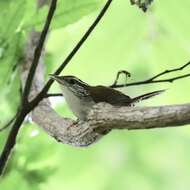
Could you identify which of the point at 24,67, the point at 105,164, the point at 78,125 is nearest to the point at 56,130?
the point at 78,125

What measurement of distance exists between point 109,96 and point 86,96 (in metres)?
0.05

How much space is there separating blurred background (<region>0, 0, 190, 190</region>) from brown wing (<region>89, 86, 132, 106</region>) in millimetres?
158

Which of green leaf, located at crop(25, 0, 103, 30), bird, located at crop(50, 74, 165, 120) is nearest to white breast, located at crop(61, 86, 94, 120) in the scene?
bird, located at crop(50, 74, 165, 120)

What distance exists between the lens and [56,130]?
1.24 metres

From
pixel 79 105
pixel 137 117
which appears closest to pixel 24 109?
pixel 79 105

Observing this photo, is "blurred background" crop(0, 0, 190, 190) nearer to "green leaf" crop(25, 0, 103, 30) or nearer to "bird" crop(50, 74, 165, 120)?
"green leaf" crop(25, 0, 103, 30)

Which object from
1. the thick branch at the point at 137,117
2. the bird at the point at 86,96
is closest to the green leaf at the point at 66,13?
the bird at the point at 86,96

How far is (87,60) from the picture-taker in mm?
1515

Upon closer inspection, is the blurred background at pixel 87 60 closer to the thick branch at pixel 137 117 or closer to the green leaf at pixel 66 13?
the green leaf at pixel 66 13

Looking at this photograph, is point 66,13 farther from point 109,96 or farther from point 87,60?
point 87,60

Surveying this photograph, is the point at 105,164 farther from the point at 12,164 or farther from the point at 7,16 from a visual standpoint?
the point at 7,16

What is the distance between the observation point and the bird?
1.10 m

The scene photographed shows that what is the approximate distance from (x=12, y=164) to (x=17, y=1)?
39 cm

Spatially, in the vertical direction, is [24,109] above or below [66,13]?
below
